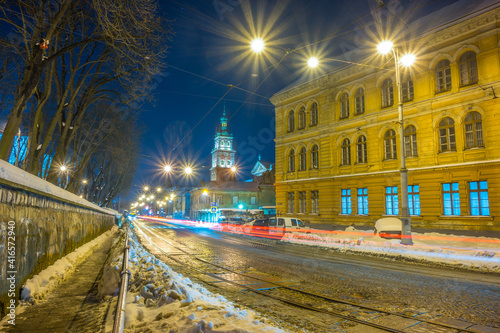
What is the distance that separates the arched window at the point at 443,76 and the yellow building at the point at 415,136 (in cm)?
6

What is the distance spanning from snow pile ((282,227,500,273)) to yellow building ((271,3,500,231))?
2.94 m

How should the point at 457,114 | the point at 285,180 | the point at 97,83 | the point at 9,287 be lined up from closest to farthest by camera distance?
the point at 9,287, the point at 97,83, the point at 457,114, the point at 285,180

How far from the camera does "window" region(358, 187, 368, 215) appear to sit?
26.2 m

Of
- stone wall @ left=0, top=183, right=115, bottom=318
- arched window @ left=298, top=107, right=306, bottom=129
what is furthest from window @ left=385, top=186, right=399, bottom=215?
stone wall @ left=0, top=183, right=115, bottom=318

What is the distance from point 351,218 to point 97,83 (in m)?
20.6

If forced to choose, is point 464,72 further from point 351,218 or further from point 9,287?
point 9,287

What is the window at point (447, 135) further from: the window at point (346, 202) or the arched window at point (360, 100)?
the window at point (346, 202)

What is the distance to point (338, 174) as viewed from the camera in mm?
28234

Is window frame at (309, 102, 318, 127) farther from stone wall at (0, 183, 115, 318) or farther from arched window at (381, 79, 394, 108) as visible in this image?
stone wall at (0, 183, 115, 318)

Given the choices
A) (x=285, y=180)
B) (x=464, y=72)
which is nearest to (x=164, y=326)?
(x=464, y=72)

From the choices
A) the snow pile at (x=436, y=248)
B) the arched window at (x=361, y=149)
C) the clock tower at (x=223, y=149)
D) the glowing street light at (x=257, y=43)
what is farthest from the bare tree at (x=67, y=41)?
the clock tower at (x=223, y=149)

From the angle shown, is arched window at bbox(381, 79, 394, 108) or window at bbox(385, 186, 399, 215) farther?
arched window at bbox(381, 79, 394, 108)

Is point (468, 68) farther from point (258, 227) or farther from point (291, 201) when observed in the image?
point (258, 227)

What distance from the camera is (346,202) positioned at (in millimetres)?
27734
